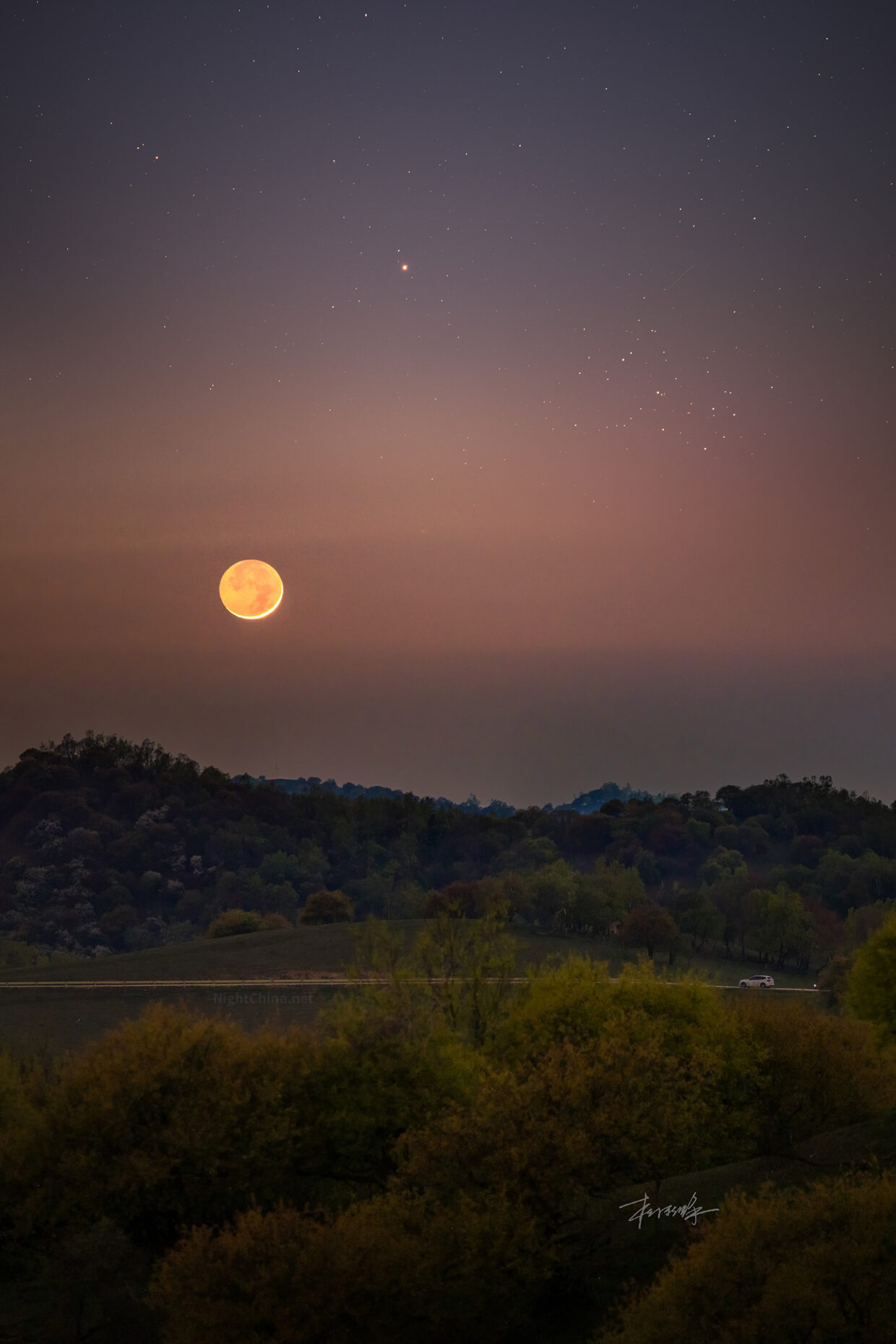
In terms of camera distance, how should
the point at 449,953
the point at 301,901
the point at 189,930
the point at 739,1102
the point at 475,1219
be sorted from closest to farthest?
the point at 475,1219 < the point at 739,1102 < the point at 449,953 < the point at 189,930 < the point at 301,901

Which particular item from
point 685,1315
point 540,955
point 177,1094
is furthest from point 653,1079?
point 540,955

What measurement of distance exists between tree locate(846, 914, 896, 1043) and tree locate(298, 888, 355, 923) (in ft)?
279

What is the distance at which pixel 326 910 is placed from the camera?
5256 inches

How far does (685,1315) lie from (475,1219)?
6.34 m

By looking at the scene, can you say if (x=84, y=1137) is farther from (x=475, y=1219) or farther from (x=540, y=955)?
(x=540, y=955)

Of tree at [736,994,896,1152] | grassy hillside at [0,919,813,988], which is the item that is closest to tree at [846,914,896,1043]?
tree at [736,994,896,1152]

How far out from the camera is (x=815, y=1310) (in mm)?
20375

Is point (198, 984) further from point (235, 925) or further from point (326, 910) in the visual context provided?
point (326, 910)

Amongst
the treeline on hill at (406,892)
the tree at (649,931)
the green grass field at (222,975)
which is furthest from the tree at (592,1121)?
the tree at (649,931)

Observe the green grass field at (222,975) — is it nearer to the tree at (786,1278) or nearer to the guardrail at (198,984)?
the guardrail at (198,984)

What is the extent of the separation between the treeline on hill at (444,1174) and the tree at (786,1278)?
5 centimetres

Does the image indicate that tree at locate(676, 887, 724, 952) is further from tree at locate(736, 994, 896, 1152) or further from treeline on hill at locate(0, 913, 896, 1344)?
tree at locate(736, 994, 896, 1152)

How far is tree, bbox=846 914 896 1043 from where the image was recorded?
167 ft

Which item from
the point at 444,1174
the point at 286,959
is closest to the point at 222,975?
the point at 286,959
